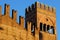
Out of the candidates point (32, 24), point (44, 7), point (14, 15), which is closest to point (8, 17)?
point (14, 15)

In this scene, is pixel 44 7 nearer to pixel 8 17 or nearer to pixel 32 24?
pixel 32 24

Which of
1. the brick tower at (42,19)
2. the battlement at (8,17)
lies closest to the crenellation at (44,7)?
the brick tower at (42,19)

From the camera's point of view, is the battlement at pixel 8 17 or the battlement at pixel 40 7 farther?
the battlement at pixel 40 7

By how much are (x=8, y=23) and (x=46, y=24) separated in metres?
6.21

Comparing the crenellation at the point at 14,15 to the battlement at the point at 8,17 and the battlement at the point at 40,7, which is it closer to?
the battlement at the point at 8,17

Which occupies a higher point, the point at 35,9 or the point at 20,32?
the point at 35,9

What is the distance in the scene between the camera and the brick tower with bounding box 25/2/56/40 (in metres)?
28.8

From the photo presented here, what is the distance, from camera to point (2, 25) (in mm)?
24875

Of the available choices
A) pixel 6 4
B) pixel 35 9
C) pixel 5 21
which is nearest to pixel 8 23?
pixel 5 21

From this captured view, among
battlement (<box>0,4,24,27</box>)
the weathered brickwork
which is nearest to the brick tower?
the weathered brickwork

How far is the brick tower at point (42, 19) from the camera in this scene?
28.8m

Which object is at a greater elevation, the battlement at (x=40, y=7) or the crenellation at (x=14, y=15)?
the battlement at (x=40, y=7)

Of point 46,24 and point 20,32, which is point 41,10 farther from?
point 20,32

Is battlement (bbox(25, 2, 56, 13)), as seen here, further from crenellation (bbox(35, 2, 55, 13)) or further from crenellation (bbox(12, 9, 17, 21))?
crenellation (bbox(12, 9, 17, 21))
